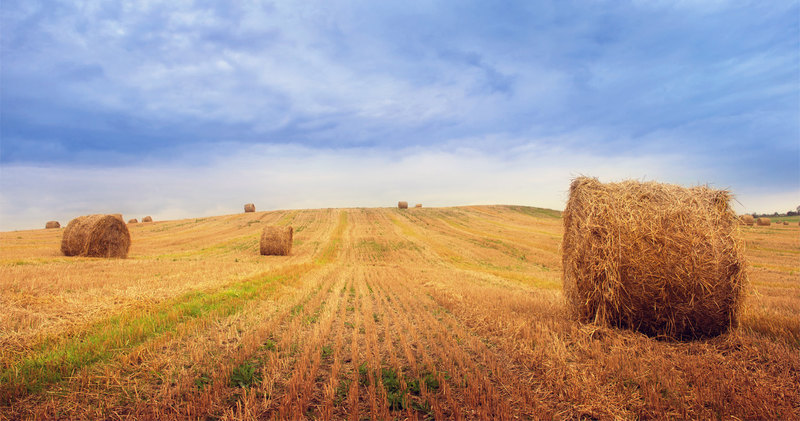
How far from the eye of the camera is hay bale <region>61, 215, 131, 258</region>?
16.9 m

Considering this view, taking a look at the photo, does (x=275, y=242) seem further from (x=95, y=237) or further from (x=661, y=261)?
(x=661, y=261)

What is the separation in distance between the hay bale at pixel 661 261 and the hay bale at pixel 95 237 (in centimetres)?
2131

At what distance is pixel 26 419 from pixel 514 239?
29.0 m

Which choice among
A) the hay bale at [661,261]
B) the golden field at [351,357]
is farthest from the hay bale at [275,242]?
the hay bale at [661,261]

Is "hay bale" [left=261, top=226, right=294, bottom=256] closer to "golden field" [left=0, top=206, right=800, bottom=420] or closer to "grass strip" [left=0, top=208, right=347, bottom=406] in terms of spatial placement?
"golden field" [left=0, top=206, right=800, bottom=420]

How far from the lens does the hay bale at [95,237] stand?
1688 centimetres

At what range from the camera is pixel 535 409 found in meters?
3.35

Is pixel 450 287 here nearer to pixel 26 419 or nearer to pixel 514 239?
pixel 26 419

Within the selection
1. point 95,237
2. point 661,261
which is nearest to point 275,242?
point 95,237

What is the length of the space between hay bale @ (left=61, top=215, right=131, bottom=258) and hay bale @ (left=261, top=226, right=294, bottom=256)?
276 inches

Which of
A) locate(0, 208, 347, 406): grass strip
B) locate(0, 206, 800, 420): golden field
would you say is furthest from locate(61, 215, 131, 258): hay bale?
locate(0, 208, 347, 406): grass strip

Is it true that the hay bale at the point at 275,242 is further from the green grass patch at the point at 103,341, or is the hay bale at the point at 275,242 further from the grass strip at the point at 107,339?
the green grass patch at the point at 103,341

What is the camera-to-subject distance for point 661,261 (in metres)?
5.80

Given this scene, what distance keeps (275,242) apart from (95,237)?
8.70 m
